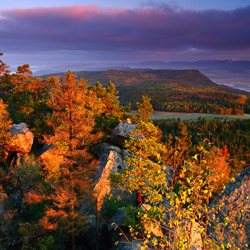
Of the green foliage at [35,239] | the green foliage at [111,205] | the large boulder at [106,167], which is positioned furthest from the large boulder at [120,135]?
the green foliage at [35,239]

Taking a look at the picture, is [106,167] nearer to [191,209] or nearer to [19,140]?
[19,140]

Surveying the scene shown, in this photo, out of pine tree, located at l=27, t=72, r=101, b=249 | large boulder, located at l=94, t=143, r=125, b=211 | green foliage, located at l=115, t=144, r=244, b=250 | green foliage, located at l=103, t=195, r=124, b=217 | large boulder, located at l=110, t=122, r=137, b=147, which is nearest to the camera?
green foliage, located at l=115, t=144, r=244, b=250

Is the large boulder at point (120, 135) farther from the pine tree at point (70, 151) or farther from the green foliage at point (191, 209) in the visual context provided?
the green foliage at point (191, 209)

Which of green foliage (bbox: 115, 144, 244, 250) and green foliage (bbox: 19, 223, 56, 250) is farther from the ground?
green foliage (bbox: 115, 144, 244, 250)

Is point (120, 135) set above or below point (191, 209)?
below

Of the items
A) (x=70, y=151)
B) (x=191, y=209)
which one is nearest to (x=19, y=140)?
(x=70, y=151)

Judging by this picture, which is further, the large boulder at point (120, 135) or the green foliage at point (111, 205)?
the large boulder at point (120, 135)

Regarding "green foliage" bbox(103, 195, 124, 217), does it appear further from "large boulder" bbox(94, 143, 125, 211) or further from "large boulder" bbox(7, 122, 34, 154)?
"large boulder" bbox(7, 122, 34, 154)

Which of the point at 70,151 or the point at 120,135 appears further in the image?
the point at 120,135

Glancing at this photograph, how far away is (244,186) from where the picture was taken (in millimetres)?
13750

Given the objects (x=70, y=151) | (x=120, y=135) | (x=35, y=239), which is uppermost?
(x=70, y=151)

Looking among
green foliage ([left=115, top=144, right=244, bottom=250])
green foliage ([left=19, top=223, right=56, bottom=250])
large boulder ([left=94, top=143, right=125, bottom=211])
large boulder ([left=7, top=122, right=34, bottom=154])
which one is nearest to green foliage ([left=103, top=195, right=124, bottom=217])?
large boulder ([left=94, top=143, right=125, bottom=211])

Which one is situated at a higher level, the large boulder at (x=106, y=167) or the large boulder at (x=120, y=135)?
the large boulder at (x=120, y=135)

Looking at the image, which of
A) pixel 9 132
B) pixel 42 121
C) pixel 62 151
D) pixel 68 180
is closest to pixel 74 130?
pixel 62 151
